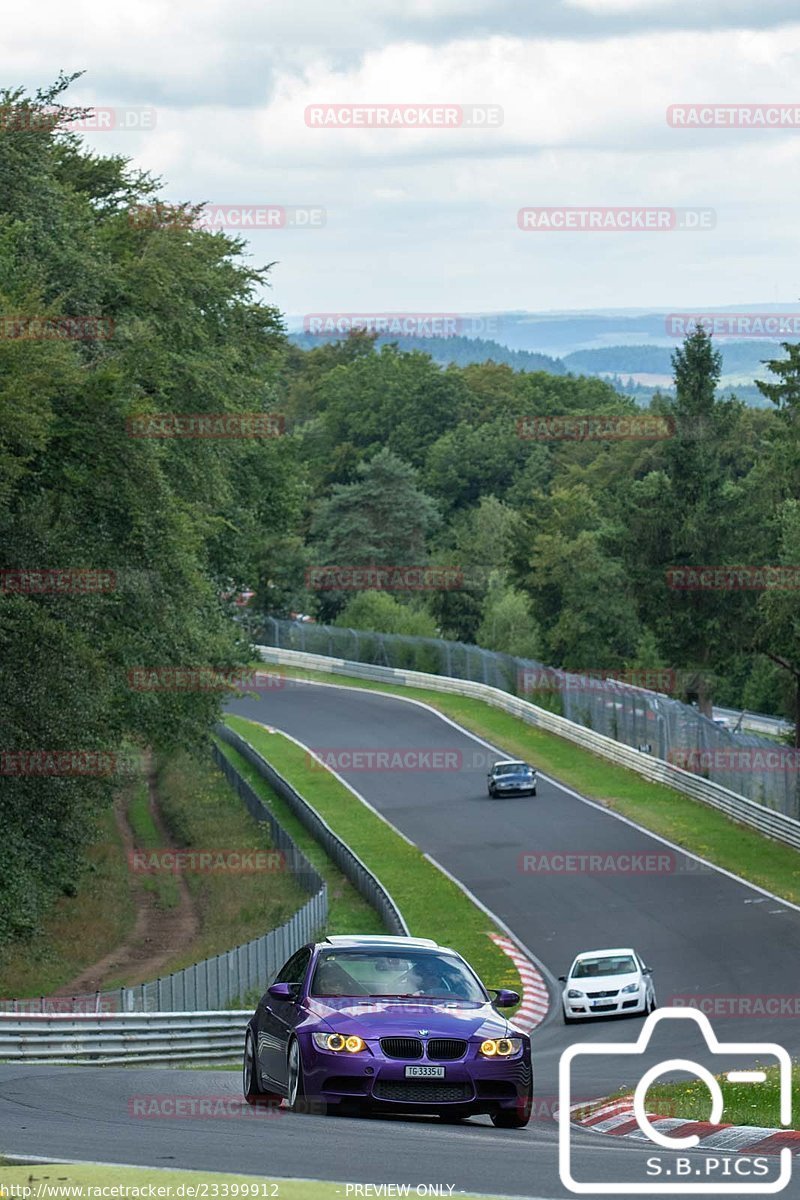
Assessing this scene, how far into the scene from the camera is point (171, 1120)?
12062mm

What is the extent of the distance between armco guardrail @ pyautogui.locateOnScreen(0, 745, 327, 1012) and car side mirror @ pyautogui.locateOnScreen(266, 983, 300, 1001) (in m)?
5.60

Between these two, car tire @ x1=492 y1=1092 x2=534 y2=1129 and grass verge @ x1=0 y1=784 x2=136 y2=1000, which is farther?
grass verge @ x1=0 y1=784 x2=136 y2=1000

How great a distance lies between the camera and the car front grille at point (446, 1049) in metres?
12.0

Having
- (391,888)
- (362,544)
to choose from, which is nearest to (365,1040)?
(391,888)

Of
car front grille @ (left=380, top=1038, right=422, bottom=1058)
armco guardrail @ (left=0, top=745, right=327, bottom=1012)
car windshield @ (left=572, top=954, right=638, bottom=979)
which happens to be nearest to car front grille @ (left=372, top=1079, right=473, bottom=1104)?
car front grille @ (left=380, top=1038, right=422, bottom=1058)

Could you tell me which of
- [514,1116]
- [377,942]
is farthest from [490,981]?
[514,1116]

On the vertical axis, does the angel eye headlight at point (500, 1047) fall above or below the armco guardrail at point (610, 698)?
above

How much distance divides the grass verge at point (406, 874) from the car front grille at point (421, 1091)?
19.1 meters

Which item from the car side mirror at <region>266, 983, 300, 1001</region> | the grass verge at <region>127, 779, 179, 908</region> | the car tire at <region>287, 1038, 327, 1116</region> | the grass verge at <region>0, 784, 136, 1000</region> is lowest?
the grass verge at <region>127, 779, 179, 908</region>

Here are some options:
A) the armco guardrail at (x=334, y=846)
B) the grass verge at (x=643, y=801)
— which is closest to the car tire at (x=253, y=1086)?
the armco guardrail at (x=334, y=846)

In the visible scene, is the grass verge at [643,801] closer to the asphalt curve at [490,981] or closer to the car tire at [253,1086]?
the asphalt curve at [490,981]

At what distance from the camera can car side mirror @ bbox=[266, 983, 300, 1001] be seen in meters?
13.1

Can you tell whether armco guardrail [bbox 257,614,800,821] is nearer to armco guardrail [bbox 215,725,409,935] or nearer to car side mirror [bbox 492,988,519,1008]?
armco guardrail [bbox 215,725,409,935]

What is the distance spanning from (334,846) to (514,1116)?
33141 mm
